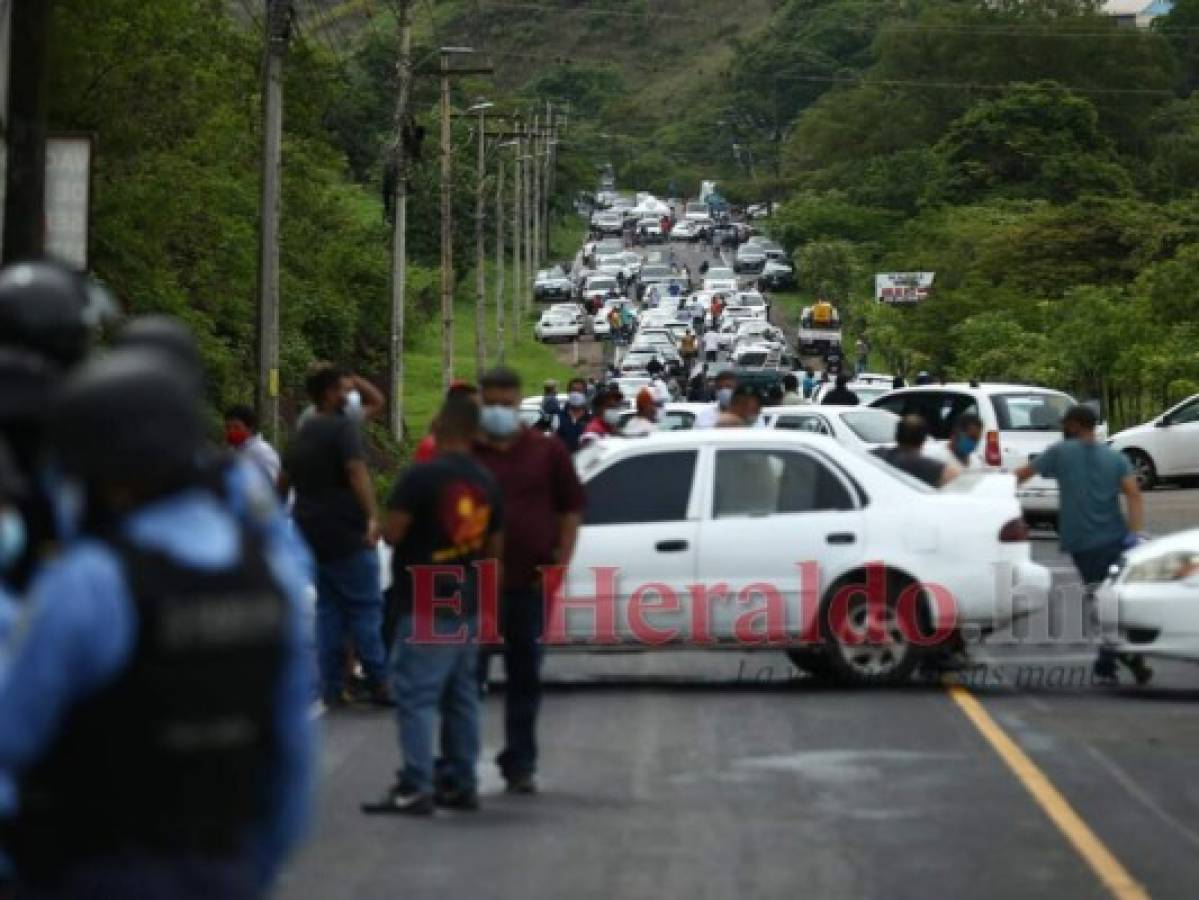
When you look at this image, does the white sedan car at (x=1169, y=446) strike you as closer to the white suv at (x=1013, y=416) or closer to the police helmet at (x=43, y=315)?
the white suv at (x=1013, y=416)

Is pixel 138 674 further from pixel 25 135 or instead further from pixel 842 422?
pixel 842 422

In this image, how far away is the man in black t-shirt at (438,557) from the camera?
1183cm

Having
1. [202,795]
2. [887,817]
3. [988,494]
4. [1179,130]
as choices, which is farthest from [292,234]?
[1179,130]

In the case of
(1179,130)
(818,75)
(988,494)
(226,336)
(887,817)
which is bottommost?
(887,817)

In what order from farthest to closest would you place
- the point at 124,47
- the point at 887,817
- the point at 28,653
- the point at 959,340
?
1. the point at 959,340
2. the point at 124,47
3. the point at 887,817
4. the point at 28,653

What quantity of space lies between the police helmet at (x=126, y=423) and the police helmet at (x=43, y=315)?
1.59 meters

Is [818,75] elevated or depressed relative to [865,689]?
elevated

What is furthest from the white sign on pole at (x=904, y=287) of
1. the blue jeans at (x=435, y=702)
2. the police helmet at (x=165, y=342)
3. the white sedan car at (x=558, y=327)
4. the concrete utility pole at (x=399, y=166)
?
the police helmet at (x=165, y=342)

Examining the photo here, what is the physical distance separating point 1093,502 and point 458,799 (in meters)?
6.24

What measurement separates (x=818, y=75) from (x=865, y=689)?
7121 inches

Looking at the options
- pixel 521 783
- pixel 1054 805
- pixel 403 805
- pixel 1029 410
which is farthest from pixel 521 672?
pixel 1029 410

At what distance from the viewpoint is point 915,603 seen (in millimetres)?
17109

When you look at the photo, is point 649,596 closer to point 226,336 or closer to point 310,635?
point 310,635

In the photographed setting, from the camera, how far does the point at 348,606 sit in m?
15.7
